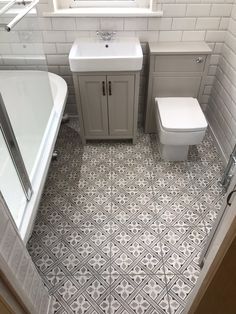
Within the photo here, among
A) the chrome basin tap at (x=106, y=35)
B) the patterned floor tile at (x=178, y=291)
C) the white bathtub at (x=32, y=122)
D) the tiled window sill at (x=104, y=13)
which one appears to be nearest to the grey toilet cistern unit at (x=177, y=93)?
the tiled window sill at (x=104, y=13)

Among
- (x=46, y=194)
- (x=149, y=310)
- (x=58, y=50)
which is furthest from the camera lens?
(x=58, y=50)

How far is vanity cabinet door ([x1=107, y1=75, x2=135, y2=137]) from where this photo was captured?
6.46 ft

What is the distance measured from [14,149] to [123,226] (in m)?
0.85

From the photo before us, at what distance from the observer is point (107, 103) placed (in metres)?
2.08

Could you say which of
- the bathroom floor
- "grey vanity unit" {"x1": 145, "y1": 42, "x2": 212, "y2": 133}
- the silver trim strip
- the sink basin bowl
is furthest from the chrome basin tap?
the silver trim strip

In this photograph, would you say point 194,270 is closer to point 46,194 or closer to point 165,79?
point 46,194

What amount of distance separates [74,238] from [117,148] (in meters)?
0.96

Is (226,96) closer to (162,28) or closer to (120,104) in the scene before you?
(162,28)

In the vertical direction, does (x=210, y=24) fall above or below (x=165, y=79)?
above

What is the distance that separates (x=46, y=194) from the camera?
6.21 feet

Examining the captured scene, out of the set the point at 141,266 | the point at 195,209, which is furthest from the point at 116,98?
the point at 141,266

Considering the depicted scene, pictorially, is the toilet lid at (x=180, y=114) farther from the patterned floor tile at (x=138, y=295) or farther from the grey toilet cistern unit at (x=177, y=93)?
the patterned floor tile at (x=138, y=295)

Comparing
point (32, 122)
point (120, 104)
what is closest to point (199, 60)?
point (120, 104)

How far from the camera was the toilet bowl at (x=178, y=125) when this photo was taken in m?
1.86
